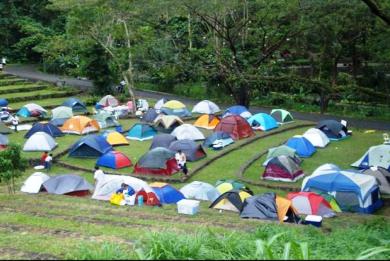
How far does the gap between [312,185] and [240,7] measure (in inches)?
592

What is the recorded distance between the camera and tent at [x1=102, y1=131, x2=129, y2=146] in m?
23.7

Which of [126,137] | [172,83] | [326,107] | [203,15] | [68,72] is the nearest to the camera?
[126,137]

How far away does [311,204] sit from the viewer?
15281 millimetres

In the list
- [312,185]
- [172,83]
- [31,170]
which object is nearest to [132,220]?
[312,185]

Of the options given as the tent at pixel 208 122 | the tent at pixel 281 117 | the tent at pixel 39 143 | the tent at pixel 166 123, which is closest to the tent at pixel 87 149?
the tent at pixel 39 143

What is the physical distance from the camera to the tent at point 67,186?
665 inches

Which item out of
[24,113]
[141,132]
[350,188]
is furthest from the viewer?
[24,113]

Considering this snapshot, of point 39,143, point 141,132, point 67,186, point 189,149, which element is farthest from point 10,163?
point 141,132

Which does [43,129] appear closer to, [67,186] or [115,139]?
[115,139]

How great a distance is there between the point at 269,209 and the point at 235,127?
36.6 feet

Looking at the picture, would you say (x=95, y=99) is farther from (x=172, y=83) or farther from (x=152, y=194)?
(x=152, y=194)

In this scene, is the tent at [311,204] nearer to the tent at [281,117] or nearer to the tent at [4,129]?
the tent at [281,117]

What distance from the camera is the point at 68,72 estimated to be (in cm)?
4212

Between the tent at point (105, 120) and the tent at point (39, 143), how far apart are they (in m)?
4.20
